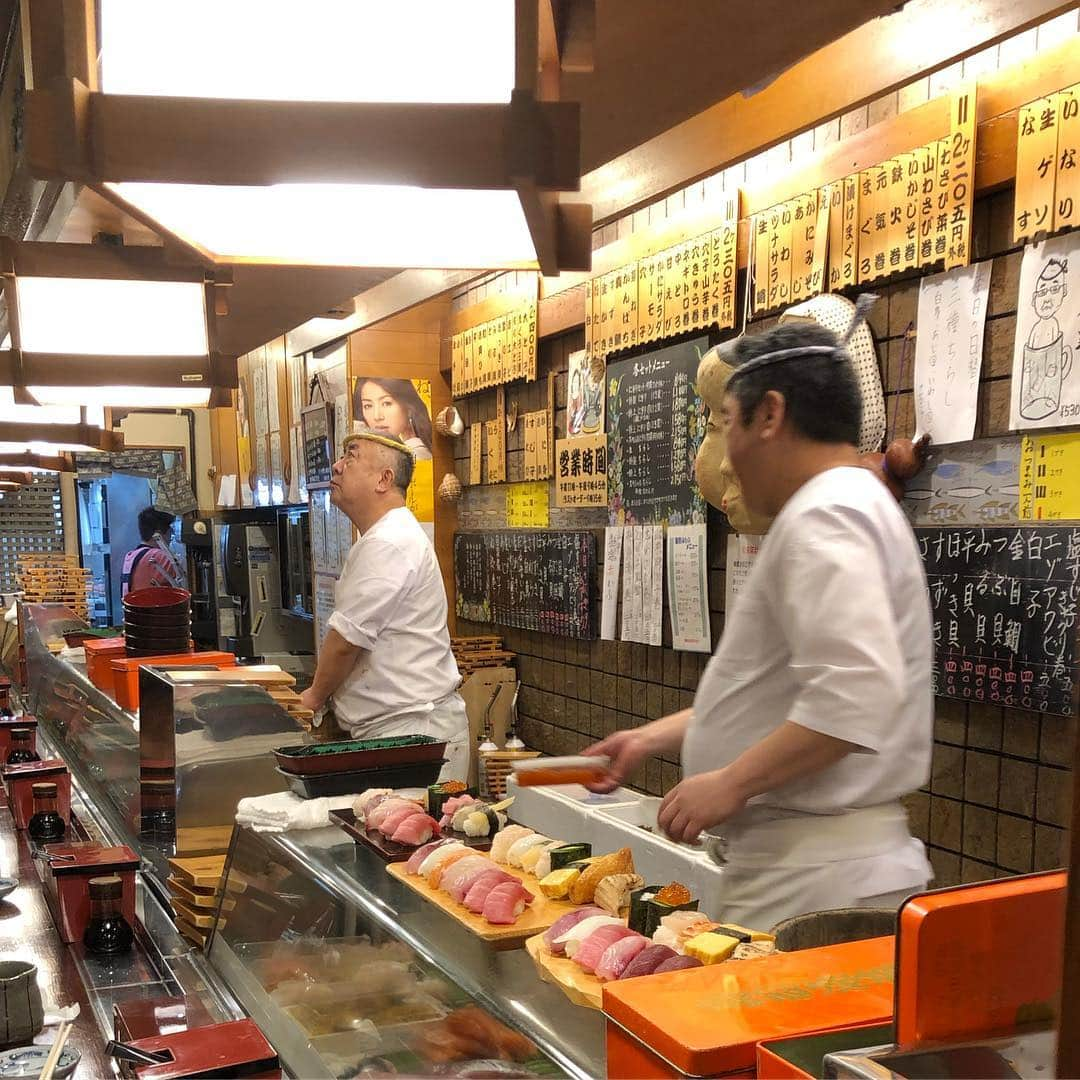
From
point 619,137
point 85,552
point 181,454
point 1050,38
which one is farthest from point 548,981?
point 85,552

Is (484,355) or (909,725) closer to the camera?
(909,725)

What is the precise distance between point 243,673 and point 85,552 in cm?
1453

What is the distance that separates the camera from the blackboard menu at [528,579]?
568 centimetres

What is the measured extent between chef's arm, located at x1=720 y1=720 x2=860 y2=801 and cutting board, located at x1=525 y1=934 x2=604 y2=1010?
1.55 feet

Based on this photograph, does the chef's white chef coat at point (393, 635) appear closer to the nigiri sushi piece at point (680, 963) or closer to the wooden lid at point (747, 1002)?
the nigiri sushi piece at point (680, 963)

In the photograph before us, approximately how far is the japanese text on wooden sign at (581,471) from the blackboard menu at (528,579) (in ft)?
0.68

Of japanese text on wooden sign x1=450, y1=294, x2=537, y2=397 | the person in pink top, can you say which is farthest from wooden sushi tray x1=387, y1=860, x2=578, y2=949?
the person in pink top

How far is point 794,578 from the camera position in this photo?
1.92 metres

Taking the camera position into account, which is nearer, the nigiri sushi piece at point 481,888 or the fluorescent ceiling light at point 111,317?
the nigiri sushi piece at point 481,888

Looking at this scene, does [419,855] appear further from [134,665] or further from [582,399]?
[582,399]

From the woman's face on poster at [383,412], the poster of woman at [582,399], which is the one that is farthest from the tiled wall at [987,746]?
the woman's face on poster at [383,412]

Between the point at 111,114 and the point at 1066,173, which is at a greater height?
the point at 1066,173

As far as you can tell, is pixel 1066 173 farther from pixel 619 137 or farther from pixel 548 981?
pixel 548 981

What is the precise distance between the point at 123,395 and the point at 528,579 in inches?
116
